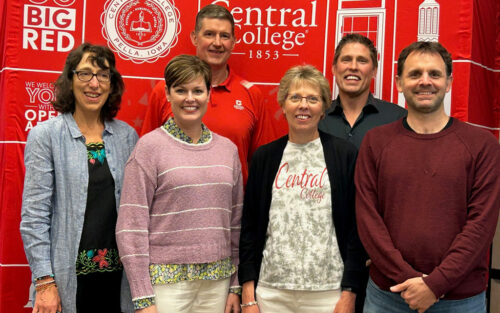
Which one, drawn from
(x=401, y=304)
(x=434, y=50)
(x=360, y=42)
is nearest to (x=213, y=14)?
(x=360, y=42)

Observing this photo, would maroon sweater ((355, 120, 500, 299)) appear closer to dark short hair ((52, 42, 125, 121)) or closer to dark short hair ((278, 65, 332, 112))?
dark short hair ((278, 65, 332, 112))

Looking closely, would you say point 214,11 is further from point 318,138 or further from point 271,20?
point 318,138

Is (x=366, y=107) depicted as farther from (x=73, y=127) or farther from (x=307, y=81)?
(x=73, y=127)

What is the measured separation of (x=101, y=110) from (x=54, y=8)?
118cm

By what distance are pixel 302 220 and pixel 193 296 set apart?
55 cm

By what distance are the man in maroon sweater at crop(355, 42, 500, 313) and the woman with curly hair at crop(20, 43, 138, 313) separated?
1.09 m

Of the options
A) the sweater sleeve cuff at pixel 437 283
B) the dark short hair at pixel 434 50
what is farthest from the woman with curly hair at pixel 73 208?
the dark short hair at pixel 434 50

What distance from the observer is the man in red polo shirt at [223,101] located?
2.98 meters

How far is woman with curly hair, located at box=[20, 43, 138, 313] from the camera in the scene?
2229mm

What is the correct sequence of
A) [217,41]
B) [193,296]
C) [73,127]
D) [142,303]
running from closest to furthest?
1. [142,303]
2. [193,296]
3. [73,127]
4. [217,41]

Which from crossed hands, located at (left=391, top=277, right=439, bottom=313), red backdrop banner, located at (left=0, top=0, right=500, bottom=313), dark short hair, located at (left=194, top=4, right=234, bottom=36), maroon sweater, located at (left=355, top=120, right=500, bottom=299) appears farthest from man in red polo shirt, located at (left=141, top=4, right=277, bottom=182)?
crossed hands, located at (left=391, top=277, right=439, bottom=313)

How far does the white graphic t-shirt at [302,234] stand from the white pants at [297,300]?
0.03 metres

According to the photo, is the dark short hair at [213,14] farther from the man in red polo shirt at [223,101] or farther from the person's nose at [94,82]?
the person's nose at [94,82]

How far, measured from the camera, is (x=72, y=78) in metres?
2.42
